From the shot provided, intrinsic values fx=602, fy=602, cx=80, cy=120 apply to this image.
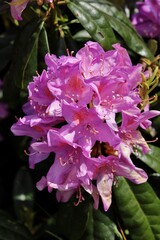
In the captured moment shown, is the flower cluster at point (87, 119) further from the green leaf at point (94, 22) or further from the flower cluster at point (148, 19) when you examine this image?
the flower cluster at point (148, 19)

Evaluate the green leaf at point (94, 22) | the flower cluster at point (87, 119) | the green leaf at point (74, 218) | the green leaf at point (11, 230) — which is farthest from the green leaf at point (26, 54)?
the green leaf at point (11, 230)

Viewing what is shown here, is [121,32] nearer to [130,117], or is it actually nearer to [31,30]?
[31,30]

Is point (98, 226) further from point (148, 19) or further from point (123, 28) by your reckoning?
point (148, 19)

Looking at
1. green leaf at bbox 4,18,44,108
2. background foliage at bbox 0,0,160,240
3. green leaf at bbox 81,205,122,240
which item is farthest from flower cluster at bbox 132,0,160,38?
green leaf at bbox 81,205,122,240

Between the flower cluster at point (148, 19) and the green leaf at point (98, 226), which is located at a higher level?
the flower cluster at point (148, 19)

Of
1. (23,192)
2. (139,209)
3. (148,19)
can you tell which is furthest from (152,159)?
(23,192)
